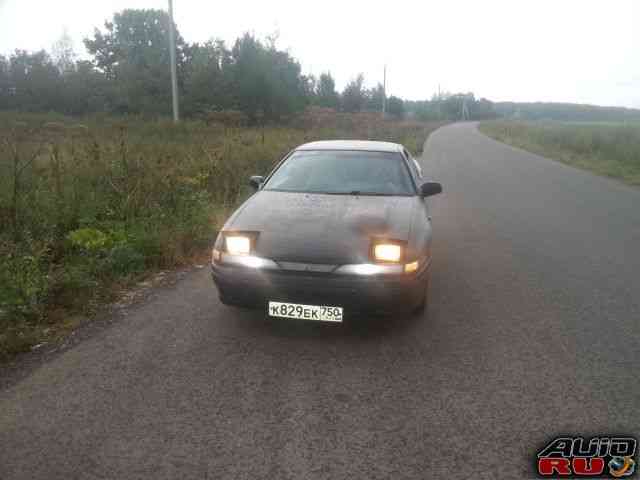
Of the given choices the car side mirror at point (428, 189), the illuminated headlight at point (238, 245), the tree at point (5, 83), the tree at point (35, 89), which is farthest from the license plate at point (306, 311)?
the tree at point (5, 83)

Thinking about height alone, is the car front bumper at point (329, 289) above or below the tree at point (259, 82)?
below

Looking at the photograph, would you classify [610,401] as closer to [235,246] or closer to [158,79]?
[235,246]

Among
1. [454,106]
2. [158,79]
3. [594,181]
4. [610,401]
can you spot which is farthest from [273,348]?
[454,106]

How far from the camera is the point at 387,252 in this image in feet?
11.8

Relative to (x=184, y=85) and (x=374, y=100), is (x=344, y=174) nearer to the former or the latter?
(x=184, y=85)

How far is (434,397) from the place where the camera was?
3.02 meters

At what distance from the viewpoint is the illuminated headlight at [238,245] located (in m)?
3.74

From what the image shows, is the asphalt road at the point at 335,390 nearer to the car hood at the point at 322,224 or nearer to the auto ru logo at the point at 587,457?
the auto ru logo at the point at 587,457

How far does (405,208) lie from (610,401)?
2.08 meters

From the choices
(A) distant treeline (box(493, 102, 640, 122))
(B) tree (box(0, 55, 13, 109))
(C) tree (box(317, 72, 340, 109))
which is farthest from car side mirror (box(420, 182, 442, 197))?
(A) distant treeline (box(493, 102, 640, 122))

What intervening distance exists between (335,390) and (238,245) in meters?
1.32

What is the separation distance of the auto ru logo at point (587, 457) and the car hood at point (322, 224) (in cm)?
163

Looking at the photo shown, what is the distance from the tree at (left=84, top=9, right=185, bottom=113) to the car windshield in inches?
1310

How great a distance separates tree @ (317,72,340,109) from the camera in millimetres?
64062
